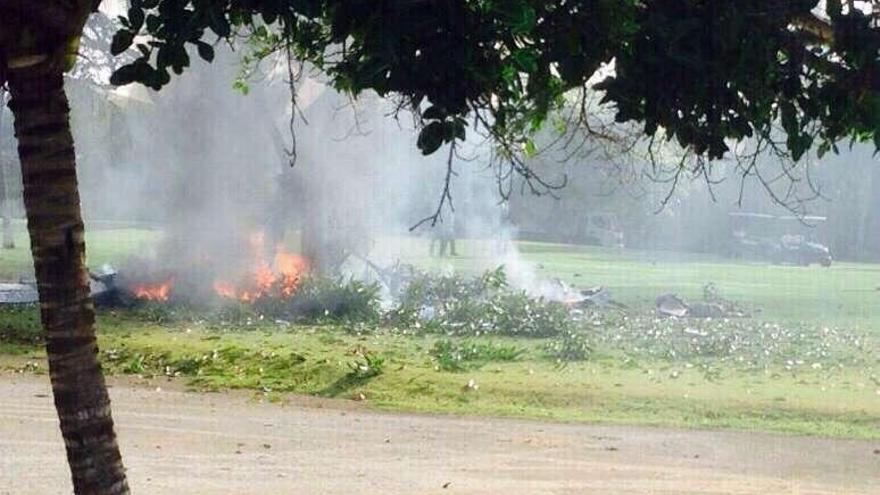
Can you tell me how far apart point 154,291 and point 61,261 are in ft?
67.9

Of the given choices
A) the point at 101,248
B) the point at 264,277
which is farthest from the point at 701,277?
the point at 101,248

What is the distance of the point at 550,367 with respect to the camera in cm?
1645

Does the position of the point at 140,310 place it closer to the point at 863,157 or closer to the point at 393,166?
the point at 393,166

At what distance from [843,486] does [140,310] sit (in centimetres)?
1514

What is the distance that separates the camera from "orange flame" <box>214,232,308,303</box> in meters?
23.3

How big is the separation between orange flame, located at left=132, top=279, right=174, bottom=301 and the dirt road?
10.0 m

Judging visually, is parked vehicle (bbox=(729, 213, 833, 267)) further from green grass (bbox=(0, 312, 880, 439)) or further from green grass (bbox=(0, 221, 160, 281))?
green grass (bbox=(0, 312, 880, 439))

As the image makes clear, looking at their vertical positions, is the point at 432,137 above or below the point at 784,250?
above

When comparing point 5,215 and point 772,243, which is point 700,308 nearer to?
point 772,243

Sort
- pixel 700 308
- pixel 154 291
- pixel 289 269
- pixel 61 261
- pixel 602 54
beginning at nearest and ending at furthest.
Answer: pixel 61 261
pixel 602 54
pixel 700 308
pixel 154 291
pixel 289 269

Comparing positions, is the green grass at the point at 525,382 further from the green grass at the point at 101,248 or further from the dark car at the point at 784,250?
the dark car at the point at 784,250

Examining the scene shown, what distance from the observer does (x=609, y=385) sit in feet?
48.9

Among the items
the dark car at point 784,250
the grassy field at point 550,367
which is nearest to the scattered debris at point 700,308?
the grassy field at point 550,367

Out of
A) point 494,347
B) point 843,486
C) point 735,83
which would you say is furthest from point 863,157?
point 735,83
